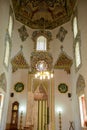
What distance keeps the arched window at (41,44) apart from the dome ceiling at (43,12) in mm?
1049

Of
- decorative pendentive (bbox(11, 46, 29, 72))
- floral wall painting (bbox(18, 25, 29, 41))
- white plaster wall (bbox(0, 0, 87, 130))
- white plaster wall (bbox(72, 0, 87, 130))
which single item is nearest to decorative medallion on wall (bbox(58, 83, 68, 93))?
white plaster wall (bbox(0, 0, 87, 130))

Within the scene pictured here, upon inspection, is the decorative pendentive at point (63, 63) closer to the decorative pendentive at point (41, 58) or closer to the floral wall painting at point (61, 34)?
the decorative pendentive at point (41, 58)

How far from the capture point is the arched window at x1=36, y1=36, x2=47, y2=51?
39.9 ft

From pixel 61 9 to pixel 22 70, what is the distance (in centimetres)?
581

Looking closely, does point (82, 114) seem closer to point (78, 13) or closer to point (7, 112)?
point (7, 112)

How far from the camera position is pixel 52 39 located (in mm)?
12391

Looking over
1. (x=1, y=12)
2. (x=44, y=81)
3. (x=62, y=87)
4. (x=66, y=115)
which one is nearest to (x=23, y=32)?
(x=1, y=12)

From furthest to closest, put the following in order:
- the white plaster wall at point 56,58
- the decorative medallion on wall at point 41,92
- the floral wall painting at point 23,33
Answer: the floral wall painting at point 23,33 → the decorative medallion on wall at point 41,92 → the white plaster wall at point 56,58

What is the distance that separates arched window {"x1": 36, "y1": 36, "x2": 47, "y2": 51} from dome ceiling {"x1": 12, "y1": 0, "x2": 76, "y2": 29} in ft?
3.44

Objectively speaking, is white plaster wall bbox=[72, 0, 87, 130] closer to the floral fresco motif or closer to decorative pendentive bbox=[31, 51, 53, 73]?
decorative pendentive bbox=[31, 51, 53, 73]

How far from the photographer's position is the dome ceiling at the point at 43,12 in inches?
457

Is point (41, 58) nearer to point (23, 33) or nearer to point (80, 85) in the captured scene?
point (23, 33)

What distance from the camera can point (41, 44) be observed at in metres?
12.4

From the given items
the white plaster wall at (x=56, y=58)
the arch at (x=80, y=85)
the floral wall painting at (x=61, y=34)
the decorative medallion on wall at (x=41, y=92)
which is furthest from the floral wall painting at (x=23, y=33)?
the arch at (x=80, y=85)
